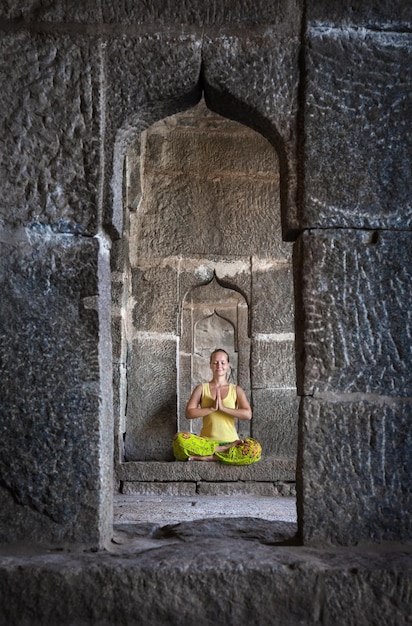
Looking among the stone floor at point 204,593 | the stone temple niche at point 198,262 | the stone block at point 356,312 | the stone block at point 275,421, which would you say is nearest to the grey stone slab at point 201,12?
the stone block at point 356,312

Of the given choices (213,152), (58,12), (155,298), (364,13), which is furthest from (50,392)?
(213,152)

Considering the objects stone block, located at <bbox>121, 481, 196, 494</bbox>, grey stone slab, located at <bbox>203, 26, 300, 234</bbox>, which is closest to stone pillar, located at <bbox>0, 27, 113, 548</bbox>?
grey stone slab, located at <bbox>203, 26, 300, 234</bbox>

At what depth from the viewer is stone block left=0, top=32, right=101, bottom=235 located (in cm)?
238

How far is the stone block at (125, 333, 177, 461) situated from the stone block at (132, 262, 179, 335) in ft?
0.43

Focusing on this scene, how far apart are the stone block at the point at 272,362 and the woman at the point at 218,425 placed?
32 cm

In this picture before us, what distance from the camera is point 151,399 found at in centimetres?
646

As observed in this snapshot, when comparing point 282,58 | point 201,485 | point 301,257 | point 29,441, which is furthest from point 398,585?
point 201,485

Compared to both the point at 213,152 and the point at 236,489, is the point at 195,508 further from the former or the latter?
the point at 213,152

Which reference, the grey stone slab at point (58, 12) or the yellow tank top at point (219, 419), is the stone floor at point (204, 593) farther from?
the yellow tank top at point (219, 419)

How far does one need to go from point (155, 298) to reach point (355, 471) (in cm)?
443

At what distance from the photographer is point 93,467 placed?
7.59 ft

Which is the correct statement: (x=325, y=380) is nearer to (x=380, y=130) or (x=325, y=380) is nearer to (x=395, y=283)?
(x=395, y=283)

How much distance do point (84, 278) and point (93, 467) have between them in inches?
26.3

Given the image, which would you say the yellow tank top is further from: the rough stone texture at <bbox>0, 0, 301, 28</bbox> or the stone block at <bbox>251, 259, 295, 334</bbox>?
the rough stone texture at <bbox>0, 0, 301, 28</bbox>
